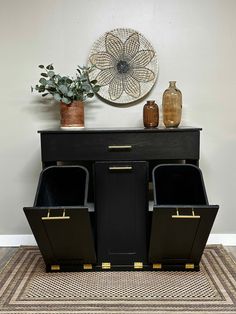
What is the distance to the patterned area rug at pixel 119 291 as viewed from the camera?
1.56 m

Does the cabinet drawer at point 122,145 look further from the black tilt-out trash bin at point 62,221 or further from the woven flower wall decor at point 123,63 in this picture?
the woven flower wall decor at point 123,63

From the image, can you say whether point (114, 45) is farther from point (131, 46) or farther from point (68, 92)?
point (68, 92)

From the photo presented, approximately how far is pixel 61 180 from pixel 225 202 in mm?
1189

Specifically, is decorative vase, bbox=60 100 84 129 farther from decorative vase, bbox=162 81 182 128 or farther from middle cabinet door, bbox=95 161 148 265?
decorative vase, bbox=162 81 182 128

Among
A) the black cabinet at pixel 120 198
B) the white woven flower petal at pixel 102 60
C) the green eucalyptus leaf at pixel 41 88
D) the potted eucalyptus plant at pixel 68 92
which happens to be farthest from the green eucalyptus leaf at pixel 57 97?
the white woven flower petal at pixel 102 60

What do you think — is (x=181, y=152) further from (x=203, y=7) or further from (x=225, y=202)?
(x=203, y=7)

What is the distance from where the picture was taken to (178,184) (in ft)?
Result: 6.95

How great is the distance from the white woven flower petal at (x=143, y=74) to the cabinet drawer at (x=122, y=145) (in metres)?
0.51

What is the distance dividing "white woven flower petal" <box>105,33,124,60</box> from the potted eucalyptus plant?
0.92ft

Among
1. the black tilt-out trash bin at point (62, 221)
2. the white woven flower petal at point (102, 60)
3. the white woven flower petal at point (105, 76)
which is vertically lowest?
the black tilt-out trash bin at point (62, 221)

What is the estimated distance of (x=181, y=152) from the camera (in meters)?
1.87

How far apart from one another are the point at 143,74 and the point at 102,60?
30 cm

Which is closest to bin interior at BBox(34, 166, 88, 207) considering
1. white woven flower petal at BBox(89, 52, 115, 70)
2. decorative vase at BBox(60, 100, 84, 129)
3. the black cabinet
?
the black cabinet

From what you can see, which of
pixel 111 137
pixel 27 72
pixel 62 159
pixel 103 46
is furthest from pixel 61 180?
pixel 103 46
